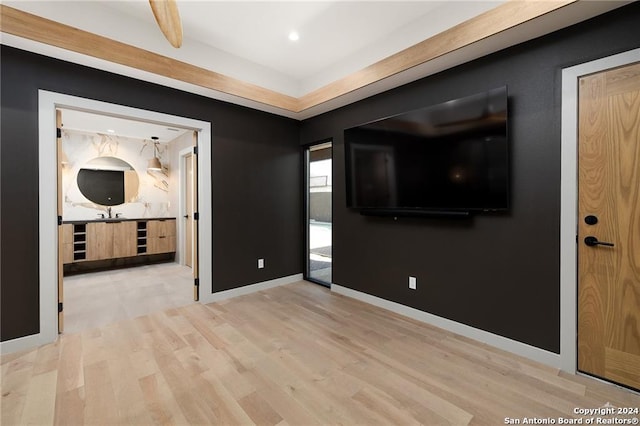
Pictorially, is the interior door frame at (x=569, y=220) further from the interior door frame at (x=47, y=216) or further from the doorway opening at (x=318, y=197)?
the interior door frame at (x=47, y=216)

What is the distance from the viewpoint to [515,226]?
2338mm

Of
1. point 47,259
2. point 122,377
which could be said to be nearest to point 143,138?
point 47,259

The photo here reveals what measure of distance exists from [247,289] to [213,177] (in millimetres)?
1630

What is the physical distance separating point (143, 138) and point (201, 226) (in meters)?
3.75

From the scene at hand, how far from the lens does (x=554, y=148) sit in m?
2.13

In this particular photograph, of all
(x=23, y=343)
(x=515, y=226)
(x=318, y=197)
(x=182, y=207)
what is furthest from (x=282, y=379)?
(x=182, y=207)

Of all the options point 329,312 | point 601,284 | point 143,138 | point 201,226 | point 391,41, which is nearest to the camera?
point 601,284

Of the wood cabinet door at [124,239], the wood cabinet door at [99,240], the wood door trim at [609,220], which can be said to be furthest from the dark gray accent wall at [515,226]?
the wood cabinet door at [99,240]

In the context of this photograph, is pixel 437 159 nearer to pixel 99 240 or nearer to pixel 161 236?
pixel 161 236

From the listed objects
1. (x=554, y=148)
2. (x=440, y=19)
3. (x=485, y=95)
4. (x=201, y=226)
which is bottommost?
(x=201, y=226)

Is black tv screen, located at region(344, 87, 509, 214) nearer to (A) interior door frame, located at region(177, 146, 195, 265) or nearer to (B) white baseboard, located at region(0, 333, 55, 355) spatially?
(B) white baseboard, located at region(0, 333, 55, 355)

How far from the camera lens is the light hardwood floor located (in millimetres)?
1673

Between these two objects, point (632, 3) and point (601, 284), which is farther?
point (601, 284)

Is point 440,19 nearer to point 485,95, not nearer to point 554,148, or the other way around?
point 485,95
